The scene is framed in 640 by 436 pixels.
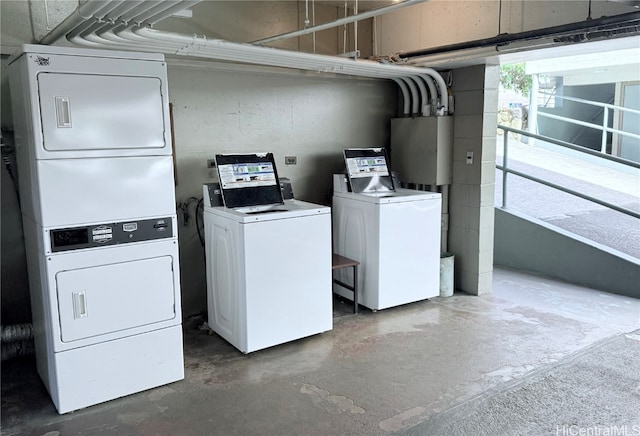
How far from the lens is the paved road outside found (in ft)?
17.7

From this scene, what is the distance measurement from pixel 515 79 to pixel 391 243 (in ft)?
21.7

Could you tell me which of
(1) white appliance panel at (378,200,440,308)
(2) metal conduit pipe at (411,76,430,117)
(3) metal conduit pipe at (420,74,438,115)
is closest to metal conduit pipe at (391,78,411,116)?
(2) metal conduit pipe at (411,76,430,117)

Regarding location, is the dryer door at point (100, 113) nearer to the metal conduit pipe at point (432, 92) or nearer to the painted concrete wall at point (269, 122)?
the painted concrete wall at point (269, 122)

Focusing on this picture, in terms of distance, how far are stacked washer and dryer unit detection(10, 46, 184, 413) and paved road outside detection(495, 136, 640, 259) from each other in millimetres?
4344

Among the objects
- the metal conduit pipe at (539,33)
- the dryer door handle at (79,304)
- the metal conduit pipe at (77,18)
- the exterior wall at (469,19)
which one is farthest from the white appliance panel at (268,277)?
the exterior wall at (469,19)

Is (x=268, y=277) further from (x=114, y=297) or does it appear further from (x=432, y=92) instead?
(x=432, y=92)

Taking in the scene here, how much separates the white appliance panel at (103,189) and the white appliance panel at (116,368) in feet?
2.40

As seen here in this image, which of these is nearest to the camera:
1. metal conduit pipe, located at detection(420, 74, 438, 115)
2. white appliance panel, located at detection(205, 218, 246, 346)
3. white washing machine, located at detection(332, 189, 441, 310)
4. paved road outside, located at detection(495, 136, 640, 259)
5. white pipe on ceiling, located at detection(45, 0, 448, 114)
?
white pipe on ceiling, located at detection(45, 0, 448, 114)

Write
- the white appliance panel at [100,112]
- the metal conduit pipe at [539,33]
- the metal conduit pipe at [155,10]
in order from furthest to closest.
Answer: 1. the metal conduit pipe at [539,33]
2. the white appliance panel at [100,112]
3. the metal conduit pipe at [155,10]

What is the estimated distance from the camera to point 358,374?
327 cm

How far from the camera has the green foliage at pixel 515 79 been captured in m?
9.25

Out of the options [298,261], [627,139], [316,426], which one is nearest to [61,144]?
[298,261]

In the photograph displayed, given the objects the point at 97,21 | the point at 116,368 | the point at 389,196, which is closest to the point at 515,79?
the point at 389,196

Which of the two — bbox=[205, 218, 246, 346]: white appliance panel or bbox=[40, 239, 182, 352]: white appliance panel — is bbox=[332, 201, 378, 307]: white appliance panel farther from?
bbox=[40, 239, 182, 352]: white appliance panel
